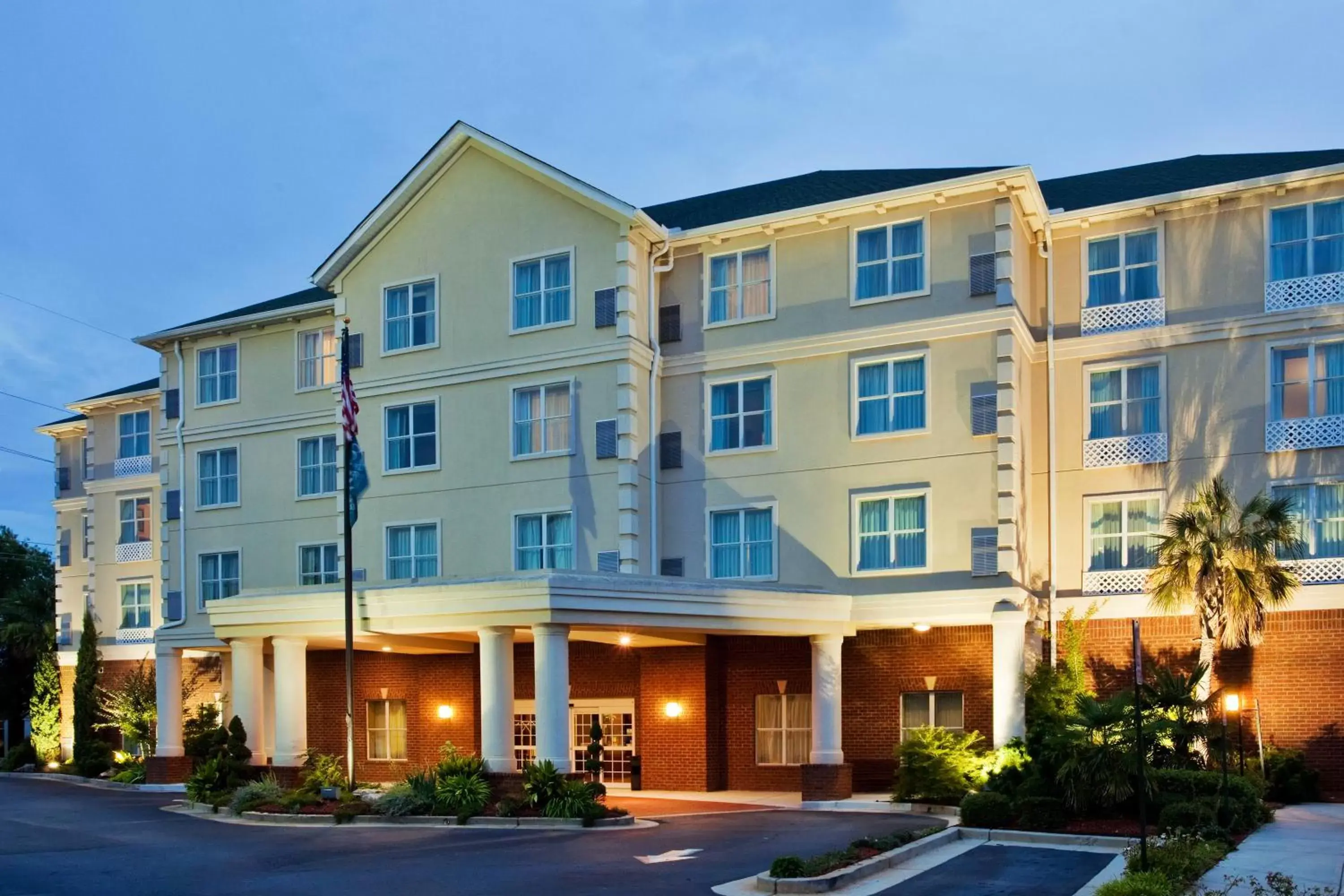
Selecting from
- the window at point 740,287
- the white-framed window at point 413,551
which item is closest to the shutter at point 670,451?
the window at point 740,287

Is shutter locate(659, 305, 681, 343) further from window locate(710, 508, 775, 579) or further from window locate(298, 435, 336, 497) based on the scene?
window locate(298, 435, 336, 497)

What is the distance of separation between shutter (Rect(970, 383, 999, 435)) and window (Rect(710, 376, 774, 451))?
15.2ft

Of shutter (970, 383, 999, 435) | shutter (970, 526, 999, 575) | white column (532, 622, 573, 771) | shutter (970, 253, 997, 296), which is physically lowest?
white column (532, 622, 573, 771)

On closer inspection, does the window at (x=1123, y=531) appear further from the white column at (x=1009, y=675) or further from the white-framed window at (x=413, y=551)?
the white-framed window at (x=413, y=551)

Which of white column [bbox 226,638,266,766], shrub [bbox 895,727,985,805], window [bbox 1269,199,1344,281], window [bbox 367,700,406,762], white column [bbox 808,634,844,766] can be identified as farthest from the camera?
window [bbox 367,700,406,762]

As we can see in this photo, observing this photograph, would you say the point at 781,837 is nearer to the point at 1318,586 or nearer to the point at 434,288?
the point at 1318,586

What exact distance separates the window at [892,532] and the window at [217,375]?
61.4 feet

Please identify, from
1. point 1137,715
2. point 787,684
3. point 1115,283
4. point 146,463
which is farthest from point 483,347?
point 1137,715

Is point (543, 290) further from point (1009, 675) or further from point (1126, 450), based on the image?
point (1009, 675)

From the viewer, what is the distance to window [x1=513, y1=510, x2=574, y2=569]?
33.6 metres

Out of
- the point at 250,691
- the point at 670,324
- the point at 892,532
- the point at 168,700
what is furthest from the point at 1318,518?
the point at 168,700

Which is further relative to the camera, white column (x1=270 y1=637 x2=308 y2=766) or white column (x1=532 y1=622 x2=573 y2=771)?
white column (x1=270 y1=637 x2=308 y2=766)

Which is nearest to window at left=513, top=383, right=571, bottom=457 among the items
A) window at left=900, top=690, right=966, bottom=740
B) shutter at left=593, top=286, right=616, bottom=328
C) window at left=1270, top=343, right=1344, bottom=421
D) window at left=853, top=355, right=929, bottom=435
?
shutter at left=593, top=286, right=616, bottom=328

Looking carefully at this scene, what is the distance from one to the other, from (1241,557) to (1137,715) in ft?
36.4
